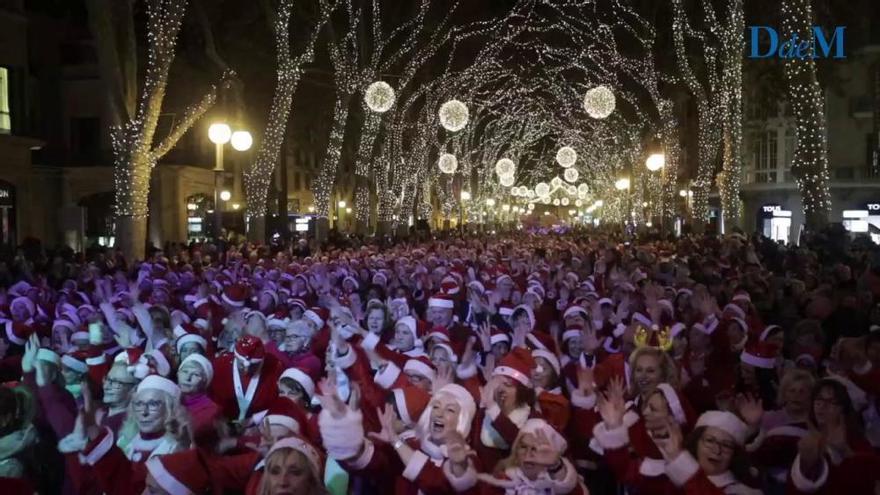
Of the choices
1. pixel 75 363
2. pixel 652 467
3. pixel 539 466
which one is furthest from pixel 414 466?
pixel 75 363

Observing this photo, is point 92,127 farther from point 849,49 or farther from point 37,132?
point 849,49

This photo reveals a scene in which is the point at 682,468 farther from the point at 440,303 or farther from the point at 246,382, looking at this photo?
the point at 440,303

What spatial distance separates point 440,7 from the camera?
3462 cm

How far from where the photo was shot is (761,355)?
7.52 metres

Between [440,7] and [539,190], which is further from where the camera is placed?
[539,190]

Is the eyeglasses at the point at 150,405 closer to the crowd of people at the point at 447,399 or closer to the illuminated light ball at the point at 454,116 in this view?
the crowd of people at the point at 447,399

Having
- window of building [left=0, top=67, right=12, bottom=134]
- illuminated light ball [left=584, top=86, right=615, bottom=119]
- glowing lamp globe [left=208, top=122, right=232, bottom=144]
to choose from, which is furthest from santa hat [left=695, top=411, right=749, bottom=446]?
window of building [left=0, top=67, right=12, bottom=134]

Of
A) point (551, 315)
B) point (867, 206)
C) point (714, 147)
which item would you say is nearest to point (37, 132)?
point (714, 147)

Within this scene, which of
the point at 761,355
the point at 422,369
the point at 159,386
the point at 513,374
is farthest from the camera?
the point at 761,355

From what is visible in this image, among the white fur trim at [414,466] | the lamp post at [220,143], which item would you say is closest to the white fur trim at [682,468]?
the white fur trim at [414,466]

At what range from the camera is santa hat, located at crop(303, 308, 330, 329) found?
886cm

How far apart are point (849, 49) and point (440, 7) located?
16.6m

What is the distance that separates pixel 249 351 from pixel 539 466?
2876 mm

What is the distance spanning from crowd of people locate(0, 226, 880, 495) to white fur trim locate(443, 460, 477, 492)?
1 cm
